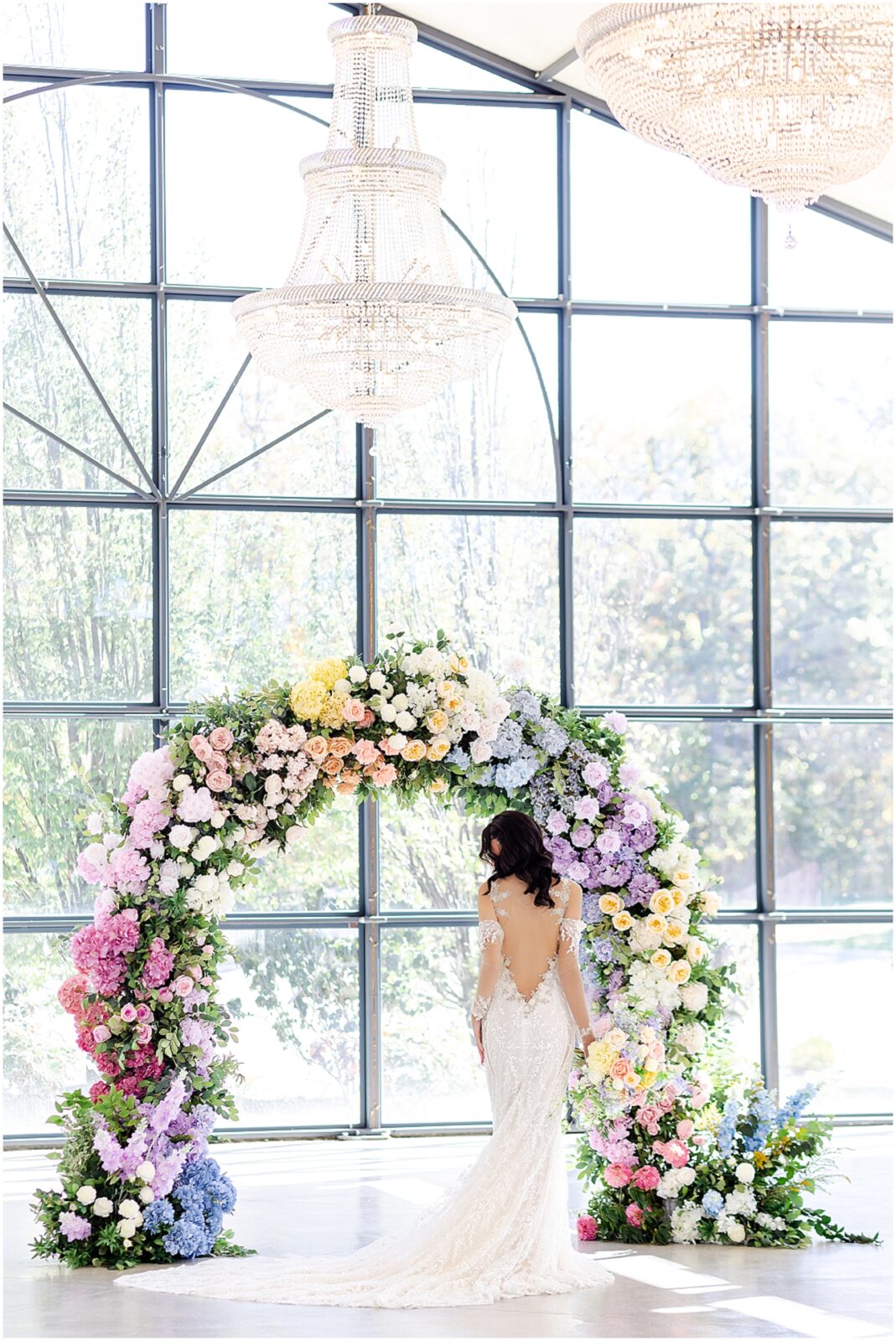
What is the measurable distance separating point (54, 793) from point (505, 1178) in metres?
3.63

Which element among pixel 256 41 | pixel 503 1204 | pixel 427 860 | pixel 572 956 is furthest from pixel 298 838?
pixel 256 41

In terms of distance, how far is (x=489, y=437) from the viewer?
8.59 meters

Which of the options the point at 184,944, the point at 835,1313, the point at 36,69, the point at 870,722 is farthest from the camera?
the point at 870,722

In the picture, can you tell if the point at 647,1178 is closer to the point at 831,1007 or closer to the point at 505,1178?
the point at 505,1178

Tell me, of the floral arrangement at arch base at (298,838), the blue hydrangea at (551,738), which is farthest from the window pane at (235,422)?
the blue hydrangea at (551,738)

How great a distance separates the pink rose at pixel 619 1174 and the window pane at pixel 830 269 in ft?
15.8

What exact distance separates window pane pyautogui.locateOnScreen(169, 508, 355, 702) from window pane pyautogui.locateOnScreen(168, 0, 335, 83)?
2.30 metres

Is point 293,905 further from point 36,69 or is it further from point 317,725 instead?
point 36,69

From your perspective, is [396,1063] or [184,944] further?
[396,1063]

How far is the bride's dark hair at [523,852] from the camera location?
5.72 m

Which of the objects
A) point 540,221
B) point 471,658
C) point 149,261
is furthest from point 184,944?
point 540,221

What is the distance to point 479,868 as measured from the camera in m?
8.57

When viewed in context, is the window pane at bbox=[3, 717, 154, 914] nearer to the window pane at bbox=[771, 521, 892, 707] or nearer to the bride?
the bride

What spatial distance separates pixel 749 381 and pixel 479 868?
9.78 feet
